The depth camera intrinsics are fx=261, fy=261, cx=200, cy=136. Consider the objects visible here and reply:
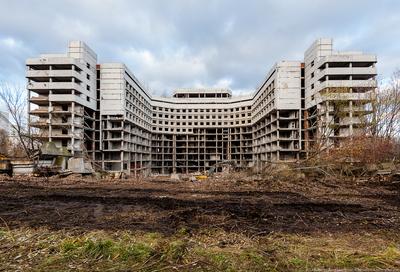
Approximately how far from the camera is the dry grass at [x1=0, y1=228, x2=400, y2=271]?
3.55 m

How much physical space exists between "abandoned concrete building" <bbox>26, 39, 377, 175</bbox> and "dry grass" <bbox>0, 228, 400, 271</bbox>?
30357 mm

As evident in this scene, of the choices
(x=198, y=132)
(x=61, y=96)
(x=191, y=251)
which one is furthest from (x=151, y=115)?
(x=191, y=251)

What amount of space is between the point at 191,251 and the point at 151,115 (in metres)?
70.8

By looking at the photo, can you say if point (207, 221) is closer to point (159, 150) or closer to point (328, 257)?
point (328, 257)

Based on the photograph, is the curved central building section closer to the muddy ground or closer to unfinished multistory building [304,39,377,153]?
unfinished multistory building [304,39,377,153]

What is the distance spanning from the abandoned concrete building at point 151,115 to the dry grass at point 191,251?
30357 millimetres

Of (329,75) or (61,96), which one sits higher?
(329,75)

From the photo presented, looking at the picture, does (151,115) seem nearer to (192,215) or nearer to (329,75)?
(329,75)

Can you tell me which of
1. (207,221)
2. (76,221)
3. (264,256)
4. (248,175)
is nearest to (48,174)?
(248,175)

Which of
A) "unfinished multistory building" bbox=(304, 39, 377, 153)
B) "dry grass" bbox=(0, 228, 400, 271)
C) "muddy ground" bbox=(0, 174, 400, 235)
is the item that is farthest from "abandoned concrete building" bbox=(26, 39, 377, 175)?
"dry grass" bbox=(0, 228, 400, 271)

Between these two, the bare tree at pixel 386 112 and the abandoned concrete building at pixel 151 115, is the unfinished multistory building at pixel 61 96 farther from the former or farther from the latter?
the bare tree at pixel 386 112

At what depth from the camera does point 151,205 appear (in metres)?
8.20

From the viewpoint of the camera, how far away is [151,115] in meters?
73.2

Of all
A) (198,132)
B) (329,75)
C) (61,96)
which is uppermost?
(329,75)
